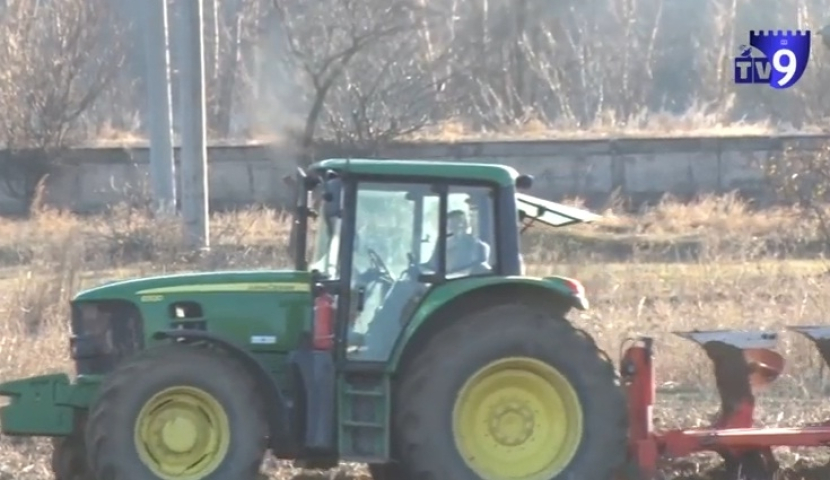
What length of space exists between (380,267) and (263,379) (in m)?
0.86

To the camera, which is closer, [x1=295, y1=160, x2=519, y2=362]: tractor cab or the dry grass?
[x1=295, y1=160, x2=519, y2=362]: tractor cab

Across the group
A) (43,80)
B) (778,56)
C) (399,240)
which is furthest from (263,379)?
(43,80)

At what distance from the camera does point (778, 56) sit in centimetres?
2417

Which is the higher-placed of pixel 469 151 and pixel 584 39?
pixel 584 39

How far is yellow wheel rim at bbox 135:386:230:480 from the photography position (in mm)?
7895

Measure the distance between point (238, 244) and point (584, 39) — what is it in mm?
24012

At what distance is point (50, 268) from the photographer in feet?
53.7

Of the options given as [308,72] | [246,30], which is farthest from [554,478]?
[246,30]

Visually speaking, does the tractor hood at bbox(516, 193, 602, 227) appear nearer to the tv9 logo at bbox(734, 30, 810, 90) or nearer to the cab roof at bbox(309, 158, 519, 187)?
the cab roof at bbox(309, 158, 519, 187)

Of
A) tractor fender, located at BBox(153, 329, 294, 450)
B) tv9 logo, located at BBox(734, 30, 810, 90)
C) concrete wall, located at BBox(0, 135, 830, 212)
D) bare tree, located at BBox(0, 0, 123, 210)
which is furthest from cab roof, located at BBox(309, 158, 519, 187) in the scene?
bare tree, located at BBox(0, 0, 123, 210)

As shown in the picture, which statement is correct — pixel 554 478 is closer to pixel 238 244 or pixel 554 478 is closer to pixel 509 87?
pixel 238 244

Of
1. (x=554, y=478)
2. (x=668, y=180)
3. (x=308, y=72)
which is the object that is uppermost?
(x=308, y=72)

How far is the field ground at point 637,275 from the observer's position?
1127 cm

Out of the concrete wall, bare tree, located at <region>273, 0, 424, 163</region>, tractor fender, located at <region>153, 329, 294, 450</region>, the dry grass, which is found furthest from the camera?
bare tree, located at <region>273, 0, 424, 163</region>
